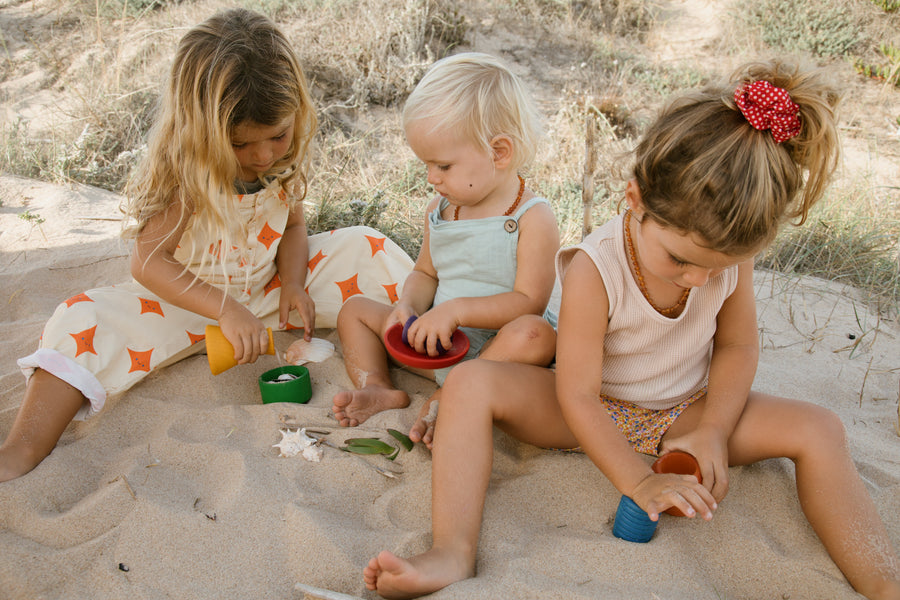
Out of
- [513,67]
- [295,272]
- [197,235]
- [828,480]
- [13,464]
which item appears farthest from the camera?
[513,67]

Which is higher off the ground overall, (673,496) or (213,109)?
(213,109)

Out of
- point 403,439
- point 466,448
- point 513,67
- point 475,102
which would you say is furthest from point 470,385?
point 513,67

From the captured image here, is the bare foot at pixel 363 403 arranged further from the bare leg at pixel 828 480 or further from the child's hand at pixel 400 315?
the bare leg at pixel 828 480

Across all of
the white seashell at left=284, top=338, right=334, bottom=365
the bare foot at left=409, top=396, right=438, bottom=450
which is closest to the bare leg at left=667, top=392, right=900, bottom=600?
the bare foot at left=409, top=396, right=438, bottom=450

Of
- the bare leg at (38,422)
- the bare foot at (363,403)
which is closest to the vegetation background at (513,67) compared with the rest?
the bare foot at (363,403)

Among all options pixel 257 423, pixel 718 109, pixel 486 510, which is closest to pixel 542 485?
pixel 486 510

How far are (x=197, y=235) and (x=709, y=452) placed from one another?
1.84 m

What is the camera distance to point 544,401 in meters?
1.81

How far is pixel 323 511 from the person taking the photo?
1696 millimetres

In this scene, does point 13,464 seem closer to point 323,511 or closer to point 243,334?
point 243,334

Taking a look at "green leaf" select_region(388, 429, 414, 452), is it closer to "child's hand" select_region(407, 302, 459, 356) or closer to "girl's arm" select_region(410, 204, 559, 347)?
"child's hand" select_region(407, 302, 459, 356)

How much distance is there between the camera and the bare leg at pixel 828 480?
4.87 feet

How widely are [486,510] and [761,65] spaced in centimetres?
124

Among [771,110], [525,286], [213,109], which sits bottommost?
[525,286]
